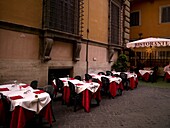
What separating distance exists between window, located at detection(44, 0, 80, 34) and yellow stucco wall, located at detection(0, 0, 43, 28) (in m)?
0.35

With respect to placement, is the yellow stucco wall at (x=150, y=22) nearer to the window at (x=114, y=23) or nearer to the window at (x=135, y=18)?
the window at (x=135, y=18)

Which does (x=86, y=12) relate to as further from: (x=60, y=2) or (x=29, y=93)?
(x=29, y=93)

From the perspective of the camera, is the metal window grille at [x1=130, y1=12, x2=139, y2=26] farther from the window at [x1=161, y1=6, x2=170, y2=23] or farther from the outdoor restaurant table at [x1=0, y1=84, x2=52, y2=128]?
the outdoor restaurant table at [x1=0, y1=84, x2=52, y2=128]

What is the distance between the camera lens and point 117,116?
4.82 metres


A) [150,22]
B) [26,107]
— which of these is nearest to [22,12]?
[26,107]

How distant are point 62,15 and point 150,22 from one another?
39.5ft

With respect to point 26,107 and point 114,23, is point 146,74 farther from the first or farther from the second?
point 26,107

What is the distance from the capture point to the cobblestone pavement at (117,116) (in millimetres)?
4184

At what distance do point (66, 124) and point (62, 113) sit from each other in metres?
0.91

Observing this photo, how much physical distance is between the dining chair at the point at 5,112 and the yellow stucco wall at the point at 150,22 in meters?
16.3

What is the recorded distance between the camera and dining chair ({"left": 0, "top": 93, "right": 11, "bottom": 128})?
3541mm

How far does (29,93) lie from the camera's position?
4094mm

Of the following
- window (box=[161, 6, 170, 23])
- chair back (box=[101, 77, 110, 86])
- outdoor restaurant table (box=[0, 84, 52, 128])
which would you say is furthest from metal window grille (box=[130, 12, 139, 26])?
outdoor restaurant table (box=[0, 84, 52, 128])

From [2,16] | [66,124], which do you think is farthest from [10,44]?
[66,124]
